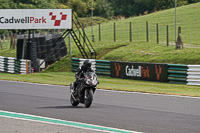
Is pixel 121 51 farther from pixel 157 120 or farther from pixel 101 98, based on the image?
pixel 157 120

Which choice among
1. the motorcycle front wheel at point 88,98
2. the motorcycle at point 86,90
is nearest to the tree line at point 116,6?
the motorcycle at point 86,90

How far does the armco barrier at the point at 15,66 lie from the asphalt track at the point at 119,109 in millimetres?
12855

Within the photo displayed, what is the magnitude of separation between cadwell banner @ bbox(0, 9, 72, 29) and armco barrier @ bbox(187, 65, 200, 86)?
1237 centimetres

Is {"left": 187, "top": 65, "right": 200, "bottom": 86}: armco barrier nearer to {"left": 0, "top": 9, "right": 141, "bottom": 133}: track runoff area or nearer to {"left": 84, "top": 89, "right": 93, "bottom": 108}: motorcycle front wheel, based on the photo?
{"left": 84, "top": 89, "right": 93, "bottom": 108}: motorcycle front wheel

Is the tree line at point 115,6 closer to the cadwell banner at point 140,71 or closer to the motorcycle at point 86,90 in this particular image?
the cadwell banner at point 140,71

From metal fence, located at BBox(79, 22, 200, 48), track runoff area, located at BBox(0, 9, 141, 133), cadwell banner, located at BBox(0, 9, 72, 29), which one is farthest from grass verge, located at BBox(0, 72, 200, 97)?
metal fence, located at BBox(79, 22, 200, 48)

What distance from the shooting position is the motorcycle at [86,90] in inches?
490

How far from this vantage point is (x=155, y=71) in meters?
24.6

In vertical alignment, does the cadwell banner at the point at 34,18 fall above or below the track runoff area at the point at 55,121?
above

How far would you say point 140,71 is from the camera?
83.7 feet

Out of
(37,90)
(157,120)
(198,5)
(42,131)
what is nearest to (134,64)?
(37,90)

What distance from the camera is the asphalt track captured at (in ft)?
32.1

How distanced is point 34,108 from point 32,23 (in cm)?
2050

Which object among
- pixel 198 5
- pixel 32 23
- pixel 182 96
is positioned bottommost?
pixel 182 96
